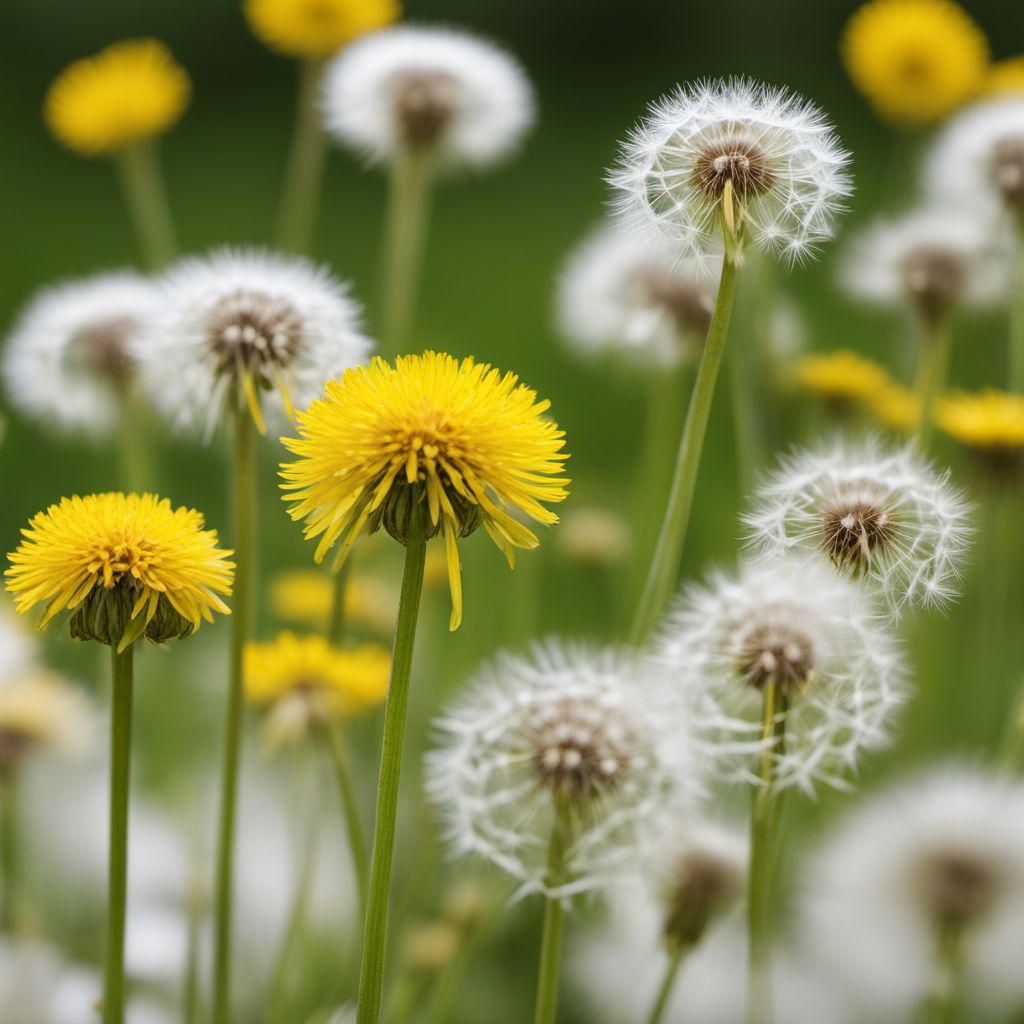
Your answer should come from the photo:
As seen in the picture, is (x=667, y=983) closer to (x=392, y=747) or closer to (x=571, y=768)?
(x=571, y=768)

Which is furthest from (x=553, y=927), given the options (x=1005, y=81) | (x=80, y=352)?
(x=1005, y=81)

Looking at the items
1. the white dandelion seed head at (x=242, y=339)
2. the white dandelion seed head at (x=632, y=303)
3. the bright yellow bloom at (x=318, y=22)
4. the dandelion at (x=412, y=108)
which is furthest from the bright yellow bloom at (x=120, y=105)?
the white dandelion seed head at (x=242, y=339)

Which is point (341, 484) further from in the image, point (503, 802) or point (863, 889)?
point (863, 889)

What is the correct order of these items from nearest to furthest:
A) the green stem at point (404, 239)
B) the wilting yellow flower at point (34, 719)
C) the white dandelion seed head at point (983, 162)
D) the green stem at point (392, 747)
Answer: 1. the green stem at point (392, 747)
2. the wilting yellow flower at point (34, 719)
3. the white dandelion seed head at point (983, 162)
4. the green stem at point (404, 239)

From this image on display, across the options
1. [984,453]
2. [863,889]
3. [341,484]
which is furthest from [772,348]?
[341,484]

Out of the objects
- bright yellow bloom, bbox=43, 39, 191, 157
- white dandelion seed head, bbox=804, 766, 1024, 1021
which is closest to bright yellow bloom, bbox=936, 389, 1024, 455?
white dandelion seed head, bbox=804, 766, 1024, 1021

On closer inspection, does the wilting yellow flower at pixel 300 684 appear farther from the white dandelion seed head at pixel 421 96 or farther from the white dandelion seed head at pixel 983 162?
the white dandelion seed head at pixel 983 162

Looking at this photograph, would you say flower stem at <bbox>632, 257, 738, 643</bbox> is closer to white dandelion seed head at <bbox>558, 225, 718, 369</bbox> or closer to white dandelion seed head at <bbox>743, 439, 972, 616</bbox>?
white dandelion seed head at <bbox>743, 439, 972, 616</bbox>
